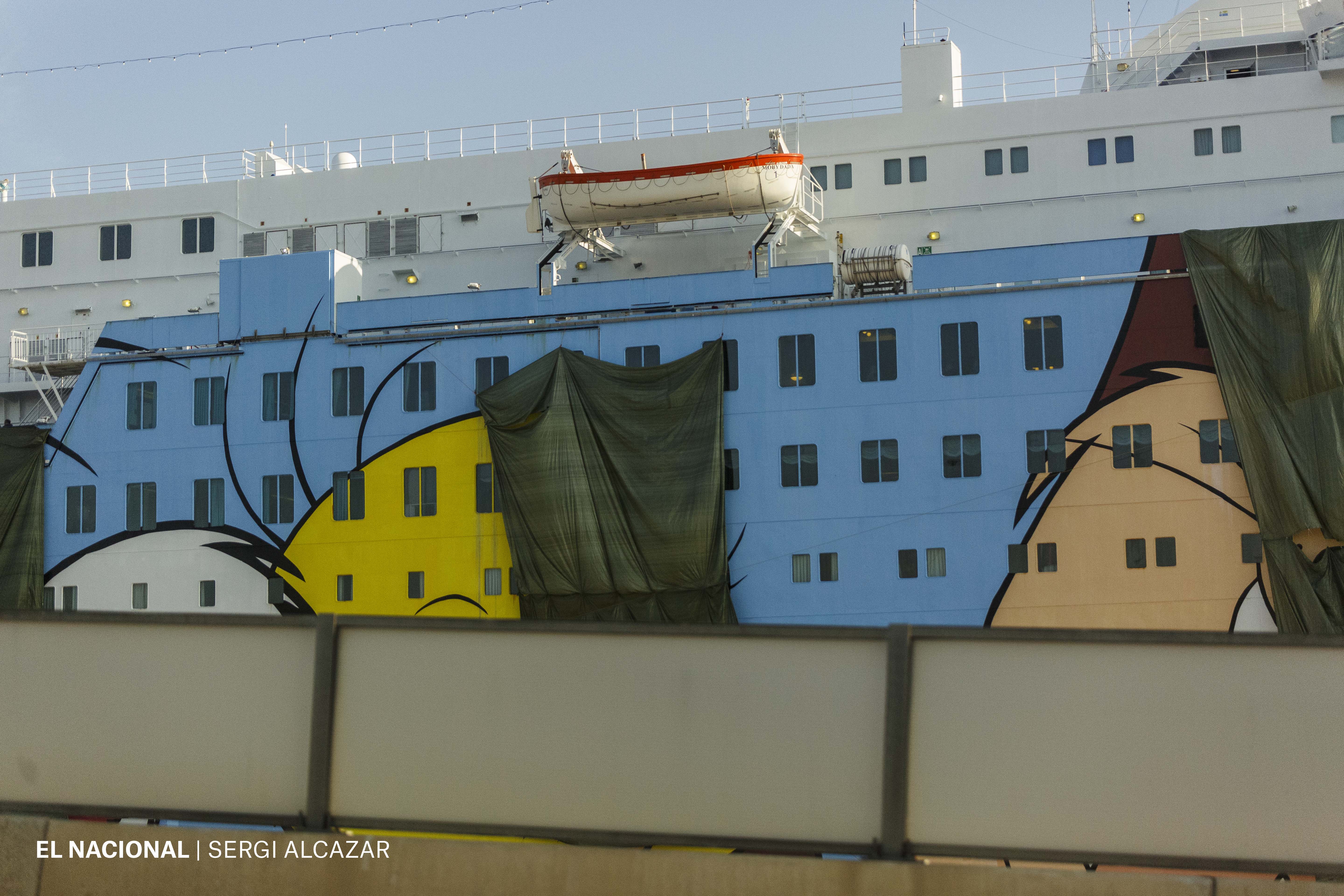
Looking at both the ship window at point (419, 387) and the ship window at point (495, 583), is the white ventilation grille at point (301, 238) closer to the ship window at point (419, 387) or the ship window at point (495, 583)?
the ship window at point (419, 387)

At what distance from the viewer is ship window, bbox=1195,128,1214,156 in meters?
22.7

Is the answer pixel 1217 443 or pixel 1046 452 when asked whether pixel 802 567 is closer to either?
pixel 1046 452

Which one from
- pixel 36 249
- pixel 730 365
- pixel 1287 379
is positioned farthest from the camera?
pixel 36 249

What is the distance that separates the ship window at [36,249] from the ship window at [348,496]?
11417 millimetres

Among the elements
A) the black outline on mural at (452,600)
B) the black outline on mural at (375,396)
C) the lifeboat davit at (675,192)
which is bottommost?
the black outline on mural at (452,600)

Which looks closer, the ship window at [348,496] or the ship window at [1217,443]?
the ship window at [1217,443]

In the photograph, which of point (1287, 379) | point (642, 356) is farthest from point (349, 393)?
point (1287, 379)

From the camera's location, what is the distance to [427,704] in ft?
17.9

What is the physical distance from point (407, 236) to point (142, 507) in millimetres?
7852

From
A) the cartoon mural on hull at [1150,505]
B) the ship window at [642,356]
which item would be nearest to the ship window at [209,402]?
the ship window at [642,356]

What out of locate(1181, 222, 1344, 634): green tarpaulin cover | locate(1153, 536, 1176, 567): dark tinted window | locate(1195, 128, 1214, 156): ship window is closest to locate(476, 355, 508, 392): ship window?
locate(1153, 536, 1176, 567): dark tinted window

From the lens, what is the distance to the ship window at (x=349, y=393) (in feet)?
73.2

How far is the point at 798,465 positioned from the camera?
2034 centimetres

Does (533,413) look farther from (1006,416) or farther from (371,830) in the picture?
(371,830)
